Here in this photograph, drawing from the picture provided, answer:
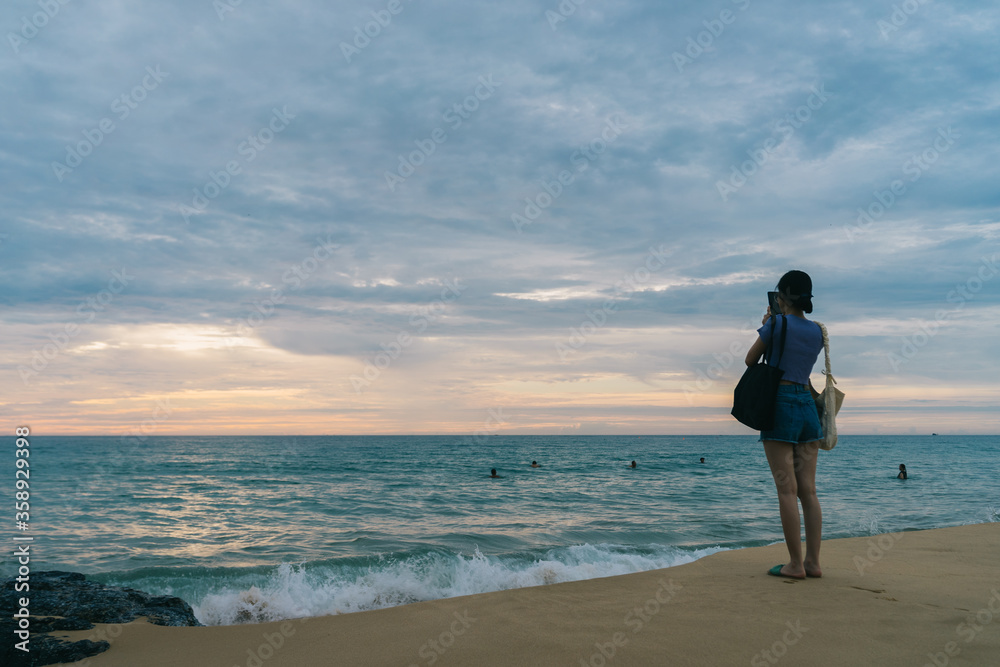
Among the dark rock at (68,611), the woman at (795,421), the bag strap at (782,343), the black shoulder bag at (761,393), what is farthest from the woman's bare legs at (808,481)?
the dark rock at (68,611)

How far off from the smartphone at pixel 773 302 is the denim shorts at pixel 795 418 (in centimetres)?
61

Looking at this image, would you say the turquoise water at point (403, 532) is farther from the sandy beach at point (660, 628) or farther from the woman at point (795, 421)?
the woman at point (795, 421)

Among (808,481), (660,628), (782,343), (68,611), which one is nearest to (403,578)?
(68,611)

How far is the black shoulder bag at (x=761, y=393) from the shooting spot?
4.36 meters

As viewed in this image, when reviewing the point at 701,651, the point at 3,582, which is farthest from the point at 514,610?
the point at 3,582

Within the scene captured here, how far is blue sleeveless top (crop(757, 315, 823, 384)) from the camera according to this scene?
4395 mm

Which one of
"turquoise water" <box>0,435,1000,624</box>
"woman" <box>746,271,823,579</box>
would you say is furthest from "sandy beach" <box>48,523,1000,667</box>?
"turquoise water" <box>0,435,1000,624</box>

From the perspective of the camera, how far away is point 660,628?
3.59 metres

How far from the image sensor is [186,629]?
4.47m

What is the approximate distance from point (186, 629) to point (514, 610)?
259 cm

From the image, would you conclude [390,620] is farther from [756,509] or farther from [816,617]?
[756,509]

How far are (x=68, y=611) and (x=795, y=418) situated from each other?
5.90 metres

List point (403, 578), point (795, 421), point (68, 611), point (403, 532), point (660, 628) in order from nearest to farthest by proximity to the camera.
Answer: point (660, 628) → point (795, 421) → point (68, 611) → point (403, 578) → point (403, 532)

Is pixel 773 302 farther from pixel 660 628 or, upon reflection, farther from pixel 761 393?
pixel 660 628
